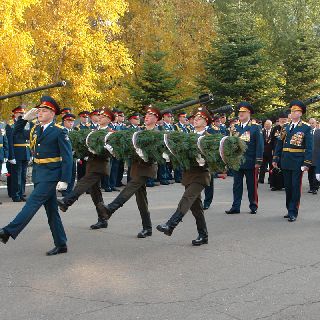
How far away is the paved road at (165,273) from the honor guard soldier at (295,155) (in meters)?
0.44

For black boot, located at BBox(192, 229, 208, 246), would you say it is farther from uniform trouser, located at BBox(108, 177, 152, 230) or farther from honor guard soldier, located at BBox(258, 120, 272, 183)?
honor guard soldier, located at BBox(258, 120, 272, 183)

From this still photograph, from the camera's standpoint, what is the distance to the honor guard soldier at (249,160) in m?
10.8

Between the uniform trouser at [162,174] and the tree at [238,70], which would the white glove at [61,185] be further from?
the tree at [238,70]

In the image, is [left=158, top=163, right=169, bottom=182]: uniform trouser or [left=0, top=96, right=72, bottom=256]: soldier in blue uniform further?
[left=158, top=163, right=169, bottom=182]: uniform trouser

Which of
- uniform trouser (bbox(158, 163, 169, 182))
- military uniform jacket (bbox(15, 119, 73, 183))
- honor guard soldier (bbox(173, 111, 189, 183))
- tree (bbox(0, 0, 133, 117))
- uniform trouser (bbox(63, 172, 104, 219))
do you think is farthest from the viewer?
tree (bbox(0, 0, 133, 117))

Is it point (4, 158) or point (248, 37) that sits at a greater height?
point (248, 37)

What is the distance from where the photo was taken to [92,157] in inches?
359

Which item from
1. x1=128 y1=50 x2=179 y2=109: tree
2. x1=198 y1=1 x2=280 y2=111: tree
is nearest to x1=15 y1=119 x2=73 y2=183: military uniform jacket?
x1=128 y1=50 x2=179 y2=109: tree

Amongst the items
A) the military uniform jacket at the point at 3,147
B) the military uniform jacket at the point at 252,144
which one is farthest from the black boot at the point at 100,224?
the military uniform jacket at the point at 3,147

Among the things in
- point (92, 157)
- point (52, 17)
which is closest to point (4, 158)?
point (92, 157)

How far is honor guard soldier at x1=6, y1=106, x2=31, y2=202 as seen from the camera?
41.5ft

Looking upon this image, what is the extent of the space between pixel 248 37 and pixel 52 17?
28.8 feet

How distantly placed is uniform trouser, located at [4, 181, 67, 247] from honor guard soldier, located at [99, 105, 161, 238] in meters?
1.15

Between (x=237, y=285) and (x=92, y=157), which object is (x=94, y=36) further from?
(x=237, y=285)
